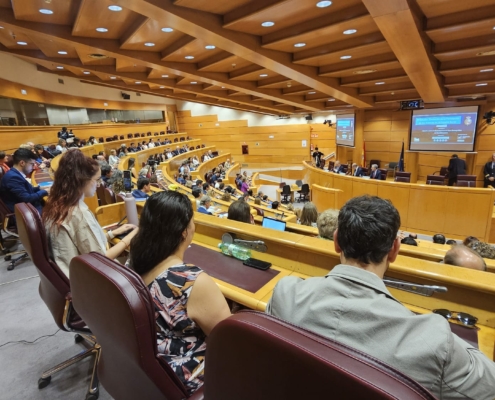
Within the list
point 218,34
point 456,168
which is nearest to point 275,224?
point 218,34

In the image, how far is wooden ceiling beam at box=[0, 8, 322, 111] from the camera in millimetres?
3919

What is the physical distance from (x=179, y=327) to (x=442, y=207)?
7.16 m

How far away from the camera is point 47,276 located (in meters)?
1.52

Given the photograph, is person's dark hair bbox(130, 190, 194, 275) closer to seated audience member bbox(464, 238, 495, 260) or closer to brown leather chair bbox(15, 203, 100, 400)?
brown leather chair bbox(15, 203, 100, 400)

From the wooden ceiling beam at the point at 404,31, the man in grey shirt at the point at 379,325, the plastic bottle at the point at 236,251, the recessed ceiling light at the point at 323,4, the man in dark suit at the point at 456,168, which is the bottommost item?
the man in dark suit at the point at 456,168

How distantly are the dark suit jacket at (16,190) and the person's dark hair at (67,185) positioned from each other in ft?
6.37

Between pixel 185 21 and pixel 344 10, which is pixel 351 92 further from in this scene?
pixel 185 21

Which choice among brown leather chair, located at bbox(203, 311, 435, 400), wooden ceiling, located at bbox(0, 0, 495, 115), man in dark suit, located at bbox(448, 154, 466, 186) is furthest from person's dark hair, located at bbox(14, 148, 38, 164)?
man in dark suit, located at bbox(448, 154, 466, 186)

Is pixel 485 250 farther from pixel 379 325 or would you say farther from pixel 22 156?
pixel 22 156

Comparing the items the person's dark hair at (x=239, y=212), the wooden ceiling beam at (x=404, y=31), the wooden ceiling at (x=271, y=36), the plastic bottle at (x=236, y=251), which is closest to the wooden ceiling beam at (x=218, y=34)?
the wooden ceiling at (x=271, y=36)

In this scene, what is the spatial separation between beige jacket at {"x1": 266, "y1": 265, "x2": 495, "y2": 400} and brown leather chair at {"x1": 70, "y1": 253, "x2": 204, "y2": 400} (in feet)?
1.42

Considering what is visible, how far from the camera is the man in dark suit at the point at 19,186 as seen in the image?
3211 millimetres

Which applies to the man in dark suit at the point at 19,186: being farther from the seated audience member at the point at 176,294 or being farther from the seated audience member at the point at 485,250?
the seated audience member at the point at 485,250

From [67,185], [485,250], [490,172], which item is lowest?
[490,172]
